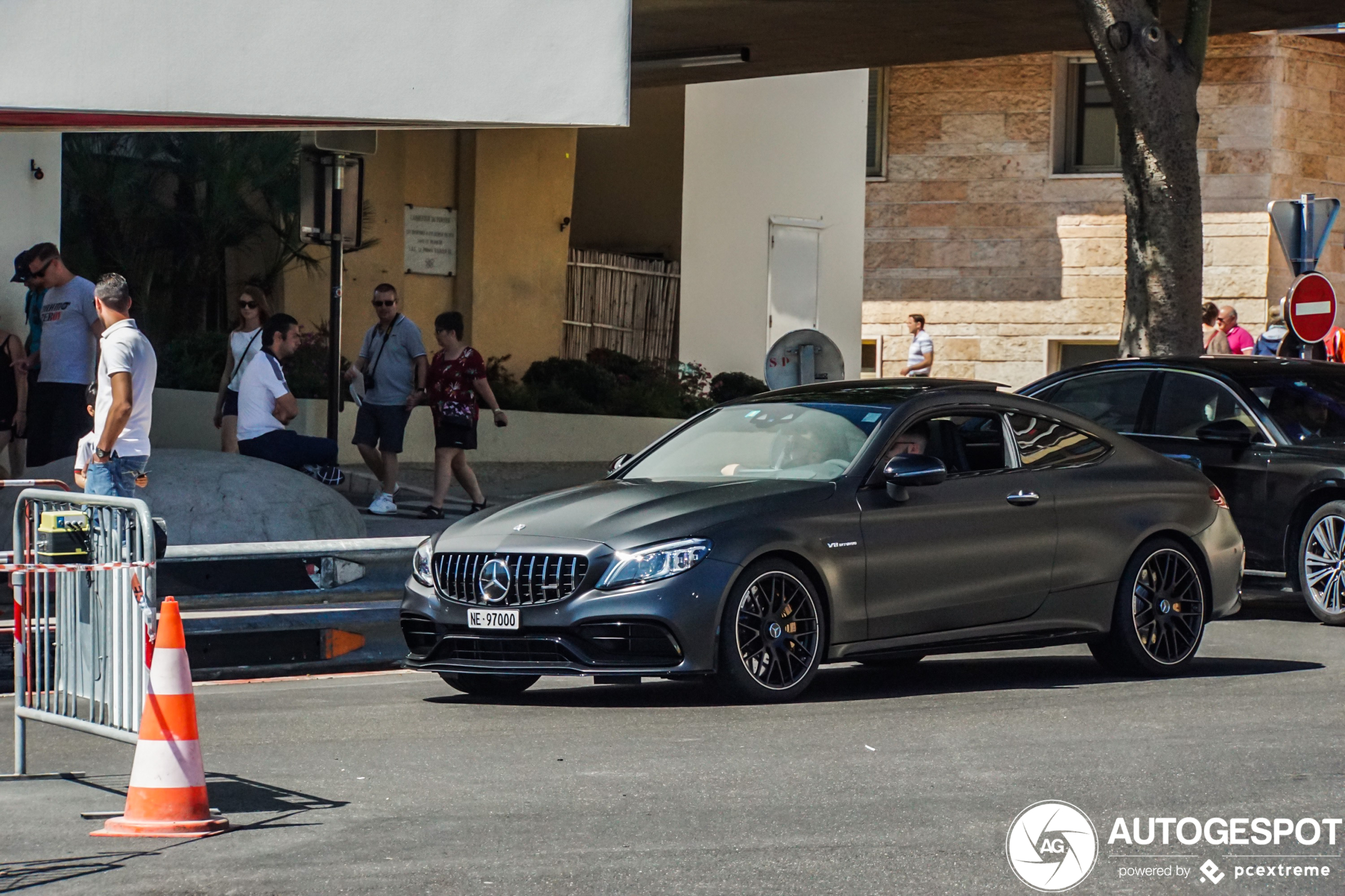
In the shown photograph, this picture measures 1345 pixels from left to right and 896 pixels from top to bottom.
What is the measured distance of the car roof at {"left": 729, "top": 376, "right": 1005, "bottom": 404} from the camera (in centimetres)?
961

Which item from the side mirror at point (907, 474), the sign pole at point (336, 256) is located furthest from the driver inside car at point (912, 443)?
the sign pole at point (336, 256)

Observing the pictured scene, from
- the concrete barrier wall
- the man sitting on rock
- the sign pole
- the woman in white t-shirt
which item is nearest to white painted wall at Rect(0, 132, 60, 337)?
the woman in white t-shirt

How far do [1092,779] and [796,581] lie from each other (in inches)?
80.3

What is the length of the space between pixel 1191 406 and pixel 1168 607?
10.6ft

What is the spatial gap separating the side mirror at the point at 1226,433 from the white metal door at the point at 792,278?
15.7m

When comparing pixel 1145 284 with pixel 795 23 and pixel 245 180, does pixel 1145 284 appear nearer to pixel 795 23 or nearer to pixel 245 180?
pixel 795 23

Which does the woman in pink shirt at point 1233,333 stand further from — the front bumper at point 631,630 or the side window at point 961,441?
the front bumper at point 631,630

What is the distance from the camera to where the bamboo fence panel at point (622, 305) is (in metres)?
25.6

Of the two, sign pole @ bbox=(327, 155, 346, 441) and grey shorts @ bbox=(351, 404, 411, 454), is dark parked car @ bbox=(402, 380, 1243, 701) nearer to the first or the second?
grey shorts @ bbox=(351, 404, 411, 454)

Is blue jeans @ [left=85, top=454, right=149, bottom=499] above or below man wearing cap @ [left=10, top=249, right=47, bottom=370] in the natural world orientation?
below

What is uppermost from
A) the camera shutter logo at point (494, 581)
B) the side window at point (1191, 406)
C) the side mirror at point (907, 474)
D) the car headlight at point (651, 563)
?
the side window at point (1191, 406)

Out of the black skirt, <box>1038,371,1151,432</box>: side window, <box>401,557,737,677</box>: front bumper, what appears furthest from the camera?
the black skirt

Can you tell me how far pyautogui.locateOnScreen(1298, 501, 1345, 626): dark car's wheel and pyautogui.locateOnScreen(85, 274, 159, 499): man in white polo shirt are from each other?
6.96 meters

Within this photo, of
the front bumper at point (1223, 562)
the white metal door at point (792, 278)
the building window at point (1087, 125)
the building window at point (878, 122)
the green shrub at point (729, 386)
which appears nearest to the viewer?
the front bumper at point (1223, 562)
